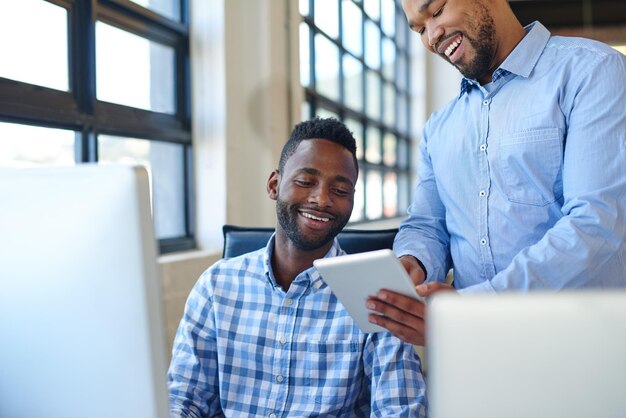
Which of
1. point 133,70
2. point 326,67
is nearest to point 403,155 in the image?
point 326,67

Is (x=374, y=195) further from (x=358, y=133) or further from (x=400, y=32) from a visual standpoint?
(x=400, y=32)

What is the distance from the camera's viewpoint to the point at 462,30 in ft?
4.28

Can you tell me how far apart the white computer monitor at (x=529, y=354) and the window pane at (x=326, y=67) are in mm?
3564

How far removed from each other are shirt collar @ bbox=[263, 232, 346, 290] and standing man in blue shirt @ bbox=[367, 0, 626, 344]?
137 mm

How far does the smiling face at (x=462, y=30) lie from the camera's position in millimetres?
1300

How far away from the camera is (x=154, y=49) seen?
8.21 ft

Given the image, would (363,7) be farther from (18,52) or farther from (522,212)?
(522,212)

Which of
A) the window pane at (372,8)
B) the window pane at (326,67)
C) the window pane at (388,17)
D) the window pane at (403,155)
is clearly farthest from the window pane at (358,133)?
the window pane at (403,155)

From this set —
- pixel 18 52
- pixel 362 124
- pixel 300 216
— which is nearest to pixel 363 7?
pixel 362 124

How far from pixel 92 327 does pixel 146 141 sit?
1.93m

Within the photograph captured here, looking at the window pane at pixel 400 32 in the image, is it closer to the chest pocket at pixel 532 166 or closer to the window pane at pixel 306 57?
the window pane at pixel 306 57

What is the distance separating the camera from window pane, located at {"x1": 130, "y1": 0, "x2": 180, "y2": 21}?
243 centimetres

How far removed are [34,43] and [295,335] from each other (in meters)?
1.21

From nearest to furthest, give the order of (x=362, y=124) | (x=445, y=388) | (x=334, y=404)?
(x=445, y=388)
(x=334, y=404)
(x=362, y=124)
